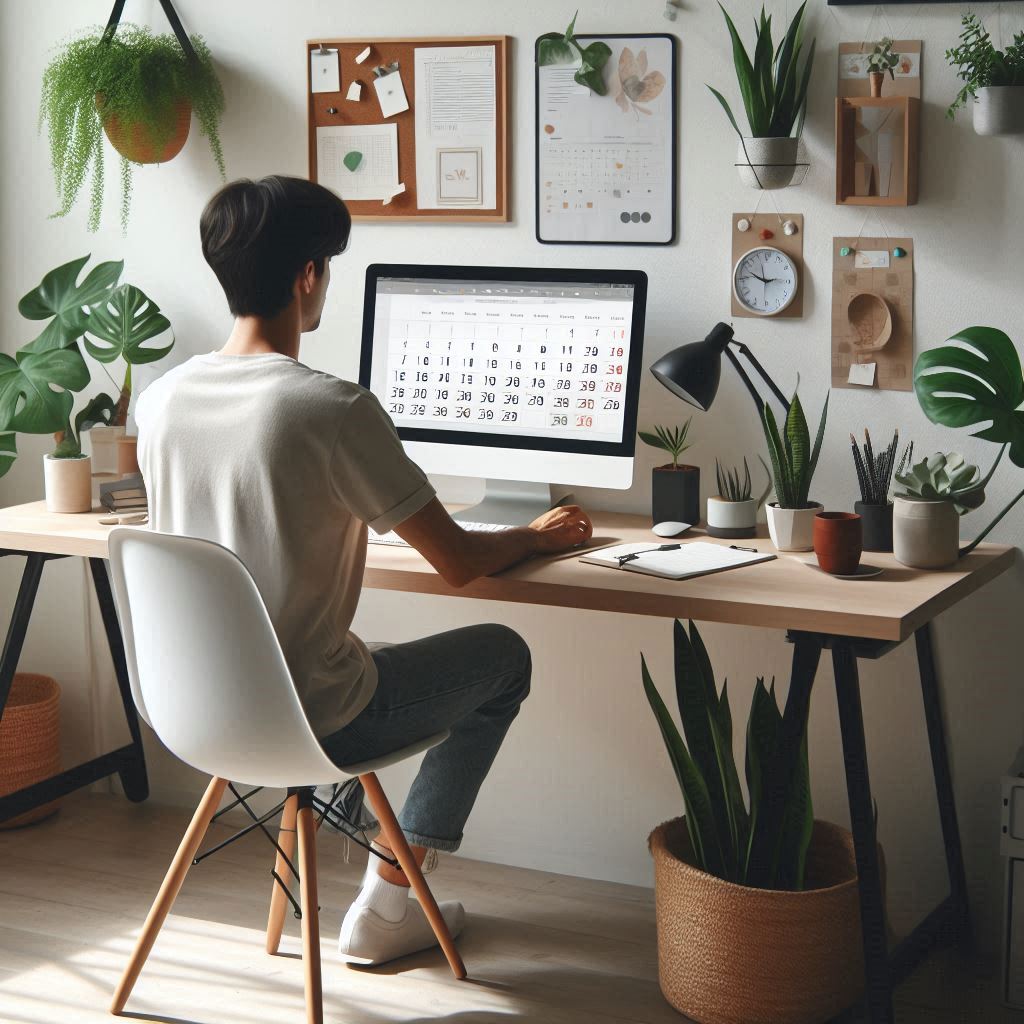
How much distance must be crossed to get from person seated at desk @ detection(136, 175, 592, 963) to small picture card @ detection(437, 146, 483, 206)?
0.77 metres

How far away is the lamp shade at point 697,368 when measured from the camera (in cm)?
237

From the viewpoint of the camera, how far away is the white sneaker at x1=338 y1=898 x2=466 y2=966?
2.46 metres

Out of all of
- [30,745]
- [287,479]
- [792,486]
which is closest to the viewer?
[287,479]

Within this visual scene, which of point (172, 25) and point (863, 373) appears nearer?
point (863, 373)

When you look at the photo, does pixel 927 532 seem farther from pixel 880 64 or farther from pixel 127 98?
pixel 127 98

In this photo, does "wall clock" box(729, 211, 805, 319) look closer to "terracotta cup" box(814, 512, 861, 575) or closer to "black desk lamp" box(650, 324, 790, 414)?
"black desk lamp" box(650, 324, 790, 414)

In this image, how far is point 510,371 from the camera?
257 centimetres

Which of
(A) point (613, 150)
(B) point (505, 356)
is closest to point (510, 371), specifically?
(B) point (505, 356)

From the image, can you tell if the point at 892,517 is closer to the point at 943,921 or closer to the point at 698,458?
the point at 698,458

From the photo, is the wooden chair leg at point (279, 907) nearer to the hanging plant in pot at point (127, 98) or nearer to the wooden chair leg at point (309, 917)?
the wooden chair leg at point (309, 917)

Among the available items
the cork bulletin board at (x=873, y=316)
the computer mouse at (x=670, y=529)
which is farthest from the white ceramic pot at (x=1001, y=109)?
→ the computer mouse at (x=670, y=529)

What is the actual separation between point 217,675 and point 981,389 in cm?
119

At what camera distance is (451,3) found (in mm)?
2732

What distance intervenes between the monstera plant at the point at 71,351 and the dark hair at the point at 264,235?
875mm
